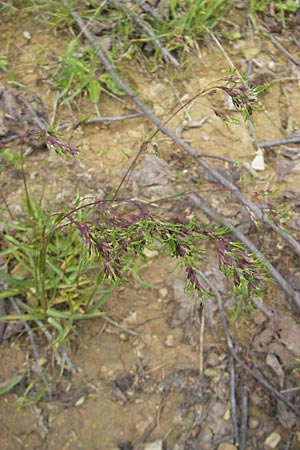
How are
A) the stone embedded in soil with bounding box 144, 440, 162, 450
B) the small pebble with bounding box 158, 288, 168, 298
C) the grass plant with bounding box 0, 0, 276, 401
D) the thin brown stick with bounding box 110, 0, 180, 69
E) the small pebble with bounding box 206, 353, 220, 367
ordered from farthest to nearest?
the thin brown stick with bounding box 110, 0, 180, 69 < the small pebble with bounding box 158, 288, 168, 298 < the small pebble with bounding box 206, 353, 220, 367 < the stone embedded in soil with bounding box 144, 440, 162, 450 < the grass plant with bounding box 0, 0, 276, 401

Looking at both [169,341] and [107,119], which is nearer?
[169,341]

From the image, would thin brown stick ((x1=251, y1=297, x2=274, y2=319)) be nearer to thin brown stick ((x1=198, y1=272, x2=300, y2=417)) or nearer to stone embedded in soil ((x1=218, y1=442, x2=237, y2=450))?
thin brown stick ((x1=198, y1=272, x2=300, y2=417))

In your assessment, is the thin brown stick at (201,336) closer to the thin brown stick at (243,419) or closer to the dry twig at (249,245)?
the thin brown stick at (243,419)

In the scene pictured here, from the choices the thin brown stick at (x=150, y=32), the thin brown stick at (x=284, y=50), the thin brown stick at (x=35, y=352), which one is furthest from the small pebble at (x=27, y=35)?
the thin brown stick at (x=35, y=352)

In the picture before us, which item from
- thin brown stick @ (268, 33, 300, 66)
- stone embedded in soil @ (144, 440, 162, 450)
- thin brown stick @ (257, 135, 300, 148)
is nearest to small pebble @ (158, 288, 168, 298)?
stone embedded in soil @ (144, 440, 162, 450)

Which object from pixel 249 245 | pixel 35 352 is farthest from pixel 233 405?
pixel 35 352

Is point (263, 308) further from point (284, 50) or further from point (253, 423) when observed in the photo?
point (284, 50)
